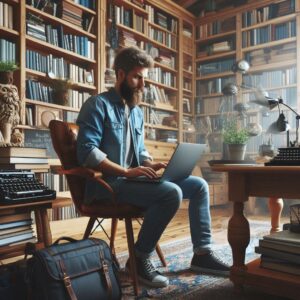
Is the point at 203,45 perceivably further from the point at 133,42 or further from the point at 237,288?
the point at 237,288

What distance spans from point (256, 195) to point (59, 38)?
2616mm

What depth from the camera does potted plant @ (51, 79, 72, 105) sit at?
11.1ft

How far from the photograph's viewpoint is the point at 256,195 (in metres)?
1.53

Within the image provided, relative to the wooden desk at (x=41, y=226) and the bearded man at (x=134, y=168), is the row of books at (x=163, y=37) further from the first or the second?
the wooden desk at (x=41, y=226)

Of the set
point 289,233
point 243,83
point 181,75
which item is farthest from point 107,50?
point 289,233

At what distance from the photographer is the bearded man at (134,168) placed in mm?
1656

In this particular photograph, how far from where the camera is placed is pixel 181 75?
16.7 feet

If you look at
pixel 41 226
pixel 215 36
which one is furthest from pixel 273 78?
pixel 41 226

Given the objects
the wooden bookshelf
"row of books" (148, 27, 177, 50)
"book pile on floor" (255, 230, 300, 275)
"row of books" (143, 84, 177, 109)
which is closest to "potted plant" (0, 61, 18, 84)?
"book pile on floor" (255, 230, 300, 275)

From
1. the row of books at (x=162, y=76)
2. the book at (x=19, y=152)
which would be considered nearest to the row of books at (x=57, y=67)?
the row of books at (x=162, y=76)

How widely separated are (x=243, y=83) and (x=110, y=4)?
6.85 ft

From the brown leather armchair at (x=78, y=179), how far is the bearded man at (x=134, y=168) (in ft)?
Result: 0.15

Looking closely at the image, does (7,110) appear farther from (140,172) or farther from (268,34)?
(268,34)

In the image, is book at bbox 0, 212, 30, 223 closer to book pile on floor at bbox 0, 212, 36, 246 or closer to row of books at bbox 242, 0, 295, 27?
book pile on floor at bbox 0, 212, 36, 246
